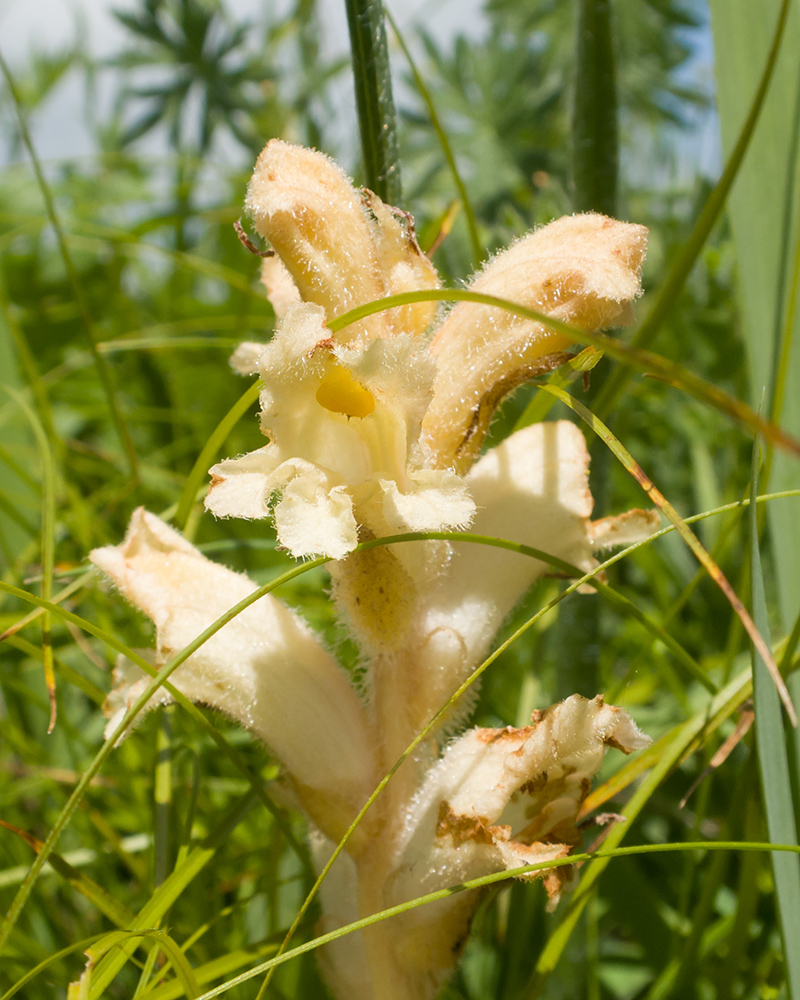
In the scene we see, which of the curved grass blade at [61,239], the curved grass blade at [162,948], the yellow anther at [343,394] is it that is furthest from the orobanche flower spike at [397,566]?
the curved grass blade at [61,239]

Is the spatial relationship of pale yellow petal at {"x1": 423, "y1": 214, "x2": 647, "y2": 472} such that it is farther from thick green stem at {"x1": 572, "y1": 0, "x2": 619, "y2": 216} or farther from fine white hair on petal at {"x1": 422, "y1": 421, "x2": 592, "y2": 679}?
thick green stem at {"x1": 572, "y1": 0, "x2": 619, "y2": 216}

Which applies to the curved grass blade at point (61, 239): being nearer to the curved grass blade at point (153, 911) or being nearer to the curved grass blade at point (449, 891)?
the curved grass blade at point (153, 911)

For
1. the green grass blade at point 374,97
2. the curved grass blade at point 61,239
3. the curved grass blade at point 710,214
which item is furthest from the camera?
the curved grass blade at point 61,239

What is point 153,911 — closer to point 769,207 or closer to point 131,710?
point 131,710

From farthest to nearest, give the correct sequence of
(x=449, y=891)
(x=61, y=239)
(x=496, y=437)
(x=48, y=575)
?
(x=496, y=437)
(x=61, y=239)
(x=48, y=575)
(x=449, y=891)

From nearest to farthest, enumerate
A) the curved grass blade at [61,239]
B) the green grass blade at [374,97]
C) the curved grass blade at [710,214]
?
the curved grass blade at [710,214], the green grass blade at [374,97], the curved grass blade at [61,239]

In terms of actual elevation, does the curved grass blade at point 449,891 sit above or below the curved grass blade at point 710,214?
below

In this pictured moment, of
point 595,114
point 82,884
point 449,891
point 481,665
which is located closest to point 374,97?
point 595,114

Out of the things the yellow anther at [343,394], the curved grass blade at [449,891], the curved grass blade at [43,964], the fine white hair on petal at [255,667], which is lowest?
the curved grass blade at [43,964]
